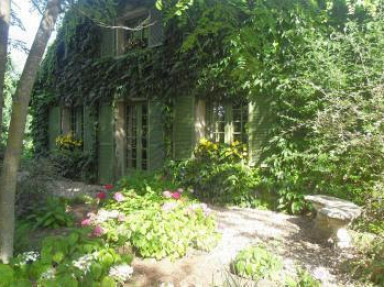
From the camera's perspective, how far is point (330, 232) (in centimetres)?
504

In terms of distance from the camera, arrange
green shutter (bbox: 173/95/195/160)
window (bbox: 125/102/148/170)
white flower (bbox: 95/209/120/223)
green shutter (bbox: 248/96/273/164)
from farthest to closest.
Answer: window (bbox: 125/102/148/170) < green shutter (bbox: 173/95/195/160) < green shutter (bbox: 248/96/273/164) < white flower (bbox: 95/209/120/223)

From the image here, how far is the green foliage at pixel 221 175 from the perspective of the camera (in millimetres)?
7469

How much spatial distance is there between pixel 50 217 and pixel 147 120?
15.6ft

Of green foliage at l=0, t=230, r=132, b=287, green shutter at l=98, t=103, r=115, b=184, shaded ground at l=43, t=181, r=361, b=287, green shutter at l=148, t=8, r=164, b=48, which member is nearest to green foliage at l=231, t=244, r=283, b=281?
shaded ground at l=43, t=181, r=361, b=287

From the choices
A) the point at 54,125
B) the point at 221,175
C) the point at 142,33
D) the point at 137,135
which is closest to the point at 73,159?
the point at 54,125

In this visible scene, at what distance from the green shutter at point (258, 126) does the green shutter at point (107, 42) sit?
188 inches

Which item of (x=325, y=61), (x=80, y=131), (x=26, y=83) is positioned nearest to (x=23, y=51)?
(x=26, y=83)

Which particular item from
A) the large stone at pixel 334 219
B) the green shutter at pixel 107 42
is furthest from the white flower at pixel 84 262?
the green shutter at pixel 107 42

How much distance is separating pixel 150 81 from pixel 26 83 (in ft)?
19.8

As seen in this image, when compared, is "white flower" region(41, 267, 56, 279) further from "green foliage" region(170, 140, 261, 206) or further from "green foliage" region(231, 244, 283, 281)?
"green foliage" region(170, 140, 261, 206)

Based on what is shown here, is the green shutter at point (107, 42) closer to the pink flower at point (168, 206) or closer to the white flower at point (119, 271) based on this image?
the pink flower at point (168, 206)

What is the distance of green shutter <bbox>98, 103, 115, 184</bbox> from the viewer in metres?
10.5

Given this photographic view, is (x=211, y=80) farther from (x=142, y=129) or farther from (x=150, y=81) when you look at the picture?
(x=142, y=129)

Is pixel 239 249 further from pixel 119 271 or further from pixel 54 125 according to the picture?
pixel 54 125
